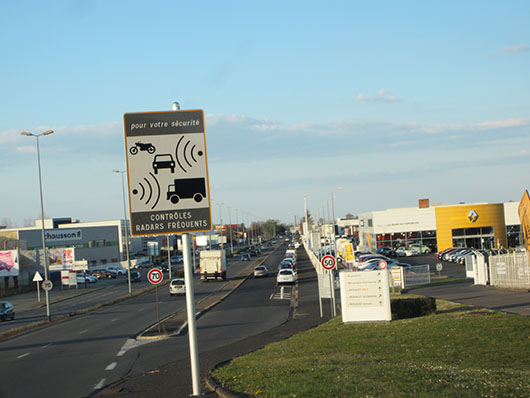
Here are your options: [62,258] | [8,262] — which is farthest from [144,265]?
[8,262]

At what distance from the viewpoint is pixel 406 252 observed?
3031 inches

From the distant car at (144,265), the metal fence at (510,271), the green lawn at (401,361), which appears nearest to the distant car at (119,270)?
the distant car at (144,265)

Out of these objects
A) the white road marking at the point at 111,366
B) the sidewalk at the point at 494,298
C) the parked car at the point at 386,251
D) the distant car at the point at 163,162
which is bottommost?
the parked car at the point at 386,251

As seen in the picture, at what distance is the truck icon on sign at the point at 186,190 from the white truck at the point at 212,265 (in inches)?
2015

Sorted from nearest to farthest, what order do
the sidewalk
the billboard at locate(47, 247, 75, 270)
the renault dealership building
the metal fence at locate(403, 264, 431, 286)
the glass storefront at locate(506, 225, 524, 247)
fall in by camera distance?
the sidewalk → the metal fence at locate(403, 264, 431, 286) → the billboard at locate(47, 247, 75, 270) → the renault dealership building → the glass storefront at locate(506, 225, 524, 247)

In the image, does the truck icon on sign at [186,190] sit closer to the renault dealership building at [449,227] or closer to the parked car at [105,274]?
the renault dealership building at [449,227]

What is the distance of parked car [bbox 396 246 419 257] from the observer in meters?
76.6

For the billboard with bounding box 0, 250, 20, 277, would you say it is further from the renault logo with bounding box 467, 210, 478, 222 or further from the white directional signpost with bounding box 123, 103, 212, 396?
the white directional signpost with bounding box 123, 103, 212, 396

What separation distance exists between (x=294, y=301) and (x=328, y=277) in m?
9.34

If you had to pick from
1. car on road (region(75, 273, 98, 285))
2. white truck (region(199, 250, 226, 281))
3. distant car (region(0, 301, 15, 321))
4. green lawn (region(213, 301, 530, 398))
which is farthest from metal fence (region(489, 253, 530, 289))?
car on road (region(75, 273, 98, 285))

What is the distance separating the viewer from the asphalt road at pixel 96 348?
14.4 meters

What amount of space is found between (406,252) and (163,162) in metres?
72.0

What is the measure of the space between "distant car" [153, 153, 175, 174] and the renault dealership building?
71.3 meters

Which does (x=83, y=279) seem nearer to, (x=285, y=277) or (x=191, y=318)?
(x=285, y=277)
